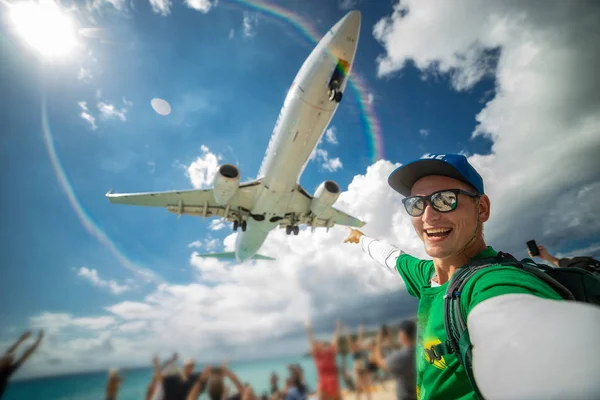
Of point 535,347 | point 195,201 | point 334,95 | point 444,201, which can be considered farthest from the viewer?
point 195,201

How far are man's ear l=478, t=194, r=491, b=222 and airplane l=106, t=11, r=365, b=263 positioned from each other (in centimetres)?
913

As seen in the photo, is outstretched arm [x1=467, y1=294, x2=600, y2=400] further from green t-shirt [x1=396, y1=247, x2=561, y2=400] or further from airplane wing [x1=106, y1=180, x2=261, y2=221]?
airplane wing [x1=106, y1=180, x2=261, y2=221]

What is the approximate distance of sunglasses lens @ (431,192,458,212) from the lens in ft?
Answer: 6.12

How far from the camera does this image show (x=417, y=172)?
2.18 metres

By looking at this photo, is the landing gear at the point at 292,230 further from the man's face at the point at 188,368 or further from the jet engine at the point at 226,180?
the man's face at the point at 188,368

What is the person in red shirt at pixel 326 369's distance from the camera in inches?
125

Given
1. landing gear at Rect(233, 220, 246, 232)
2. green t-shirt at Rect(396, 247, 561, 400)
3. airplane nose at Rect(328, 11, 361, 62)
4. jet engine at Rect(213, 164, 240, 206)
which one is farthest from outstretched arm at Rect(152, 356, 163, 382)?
landing gear at Rect(233, 220, 246, 232)

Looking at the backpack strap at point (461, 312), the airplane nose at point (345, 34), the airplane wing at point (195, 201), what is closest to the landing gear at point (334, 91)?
the airplane nose at point (345, 34)

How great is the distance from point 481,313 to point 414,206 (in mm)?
1246

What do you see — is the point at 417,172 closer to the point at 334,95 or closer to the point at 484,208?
the point at 484,208

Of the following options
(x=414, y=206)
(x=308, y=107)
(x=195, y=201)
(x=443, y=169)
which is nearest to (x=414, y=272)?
(x=414, y=206)

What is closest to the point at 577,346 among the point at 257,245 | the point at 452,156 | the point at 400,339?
the point at 452,156

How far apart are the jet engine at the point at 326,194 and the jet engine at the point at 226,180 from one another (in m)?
4.54

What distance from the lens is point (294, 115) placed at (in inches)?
416
